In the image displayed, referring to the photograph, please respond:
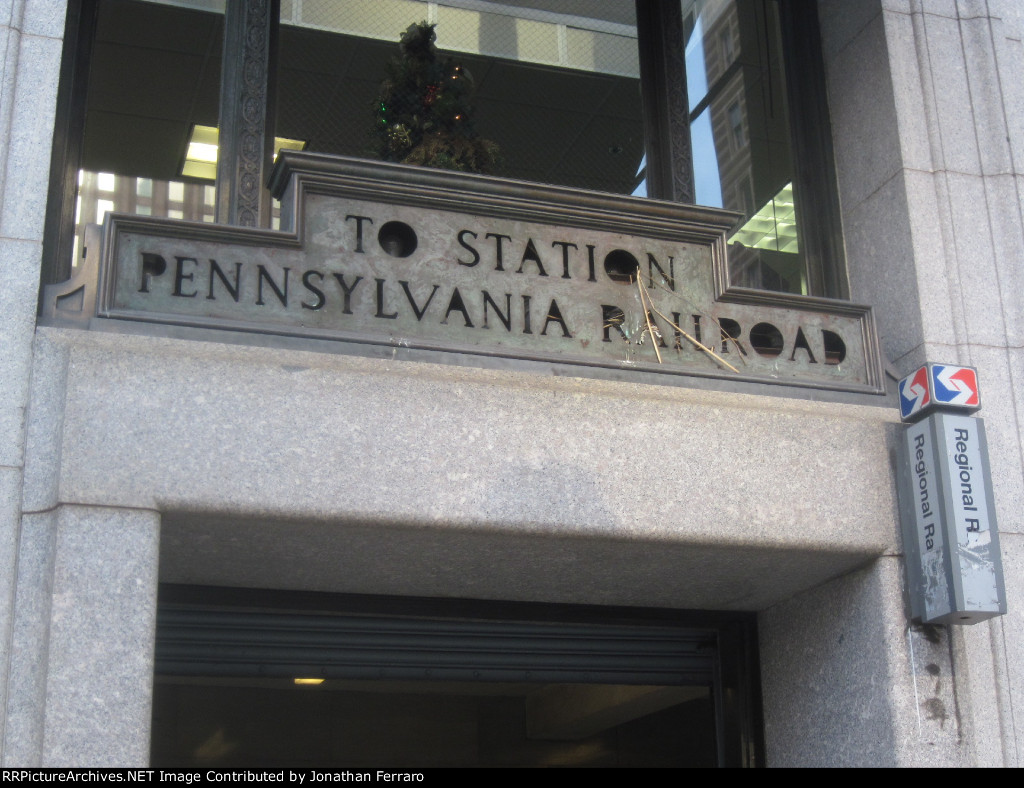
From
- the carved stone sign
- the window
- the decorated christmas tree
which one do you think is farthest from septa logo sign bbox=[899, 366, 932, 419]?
the decorated christmas tree

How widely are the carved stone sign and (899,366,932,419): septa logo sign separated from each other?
238mm

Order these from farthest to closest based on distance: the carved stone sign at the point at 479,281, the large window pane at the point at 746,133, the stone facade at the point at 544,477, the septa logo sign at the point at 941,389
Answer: the large window pane at the point at 746,133 → the septa logo sign at the point at 941,389 → the carved stone sign at the point at 479,281 → the stone facade at the point at 544,477

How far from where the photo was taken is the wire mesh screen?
772 centimetres

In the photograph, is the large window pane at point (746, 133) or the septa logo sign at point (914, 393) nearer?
the septa logo sign at point (914, 393)

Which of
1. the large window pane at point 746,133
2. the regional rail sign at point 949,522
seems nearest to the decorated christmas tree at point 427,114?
the large window pane at point 746,133

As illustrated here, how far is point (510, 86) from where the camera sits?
8.09 meters

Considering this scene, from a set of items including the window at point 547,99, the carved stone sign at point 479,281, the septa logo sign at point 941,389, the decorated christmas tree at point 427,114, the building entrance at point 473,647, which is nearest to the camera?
the carved stone sign at point 479,281

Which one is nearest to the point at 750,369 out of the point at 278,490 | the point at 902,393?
the point at 902,393

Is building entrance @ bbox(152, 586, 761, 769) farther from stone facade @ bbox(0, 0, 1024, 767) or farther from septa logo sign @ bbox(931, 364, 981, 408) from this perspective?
septa logo sign @ bbox(931, 364, 981, 408)

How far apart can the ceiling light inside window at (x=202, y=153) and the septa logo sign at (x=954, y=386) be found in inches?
149

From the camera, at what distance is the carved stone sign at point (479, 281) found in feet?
21.1

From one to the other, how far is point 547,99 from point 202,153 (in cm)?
216

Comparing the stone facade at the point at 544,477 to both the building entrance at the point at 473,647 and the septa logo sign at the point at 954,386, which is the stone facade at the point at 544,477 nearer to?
the building entrance at the point at 473,647

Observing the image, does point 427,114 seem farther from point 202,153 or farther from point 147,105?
point 147,105
